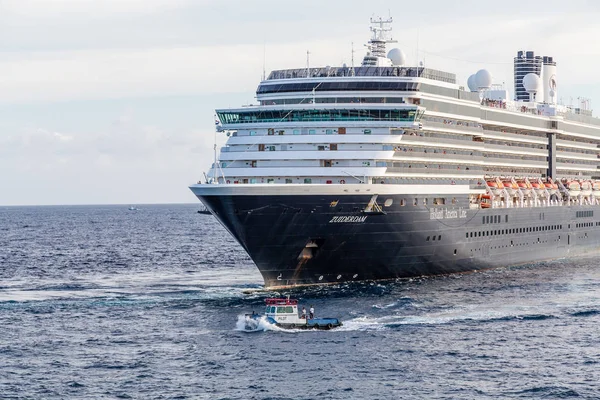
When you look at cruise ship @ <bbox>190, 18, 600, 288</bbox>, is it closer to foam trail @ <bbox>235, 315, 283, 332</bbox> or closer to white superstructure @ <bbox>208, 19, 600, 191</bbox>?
white superstructure @ <bbox>208, 19, 600, 191</bbox>

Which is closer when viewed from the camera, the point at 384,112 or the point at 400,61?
the point at 384,112

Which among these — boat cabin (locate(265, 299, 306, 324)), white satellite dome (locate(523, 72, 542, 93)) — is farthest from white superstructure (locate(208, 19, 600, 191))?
white satellite dome (locate(523, 72, 542, 93))

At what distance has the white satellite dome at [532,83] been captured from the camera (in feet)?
351

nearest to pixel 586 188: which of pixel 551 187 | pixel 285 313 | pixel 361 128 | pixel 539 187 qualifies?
pixel 551 187

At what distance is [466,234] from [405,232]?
9603mm

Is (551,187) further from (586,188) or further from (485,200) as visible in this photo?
(485,200)

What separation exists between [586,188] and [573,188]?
461 centimetres

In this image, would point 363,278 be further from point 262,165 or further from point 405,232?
point 262,165

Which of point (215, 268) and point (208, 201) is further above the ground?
Answer: point (208, 201)

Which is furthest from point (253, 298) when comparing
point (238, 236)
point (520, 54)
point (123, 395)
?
point (520, 54)

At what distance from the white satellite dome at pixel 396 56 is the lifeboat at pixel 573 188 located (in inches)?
999

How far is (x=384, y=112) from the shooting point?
6919cm

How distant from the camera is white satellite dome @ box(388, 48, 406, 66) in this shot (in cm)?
8269

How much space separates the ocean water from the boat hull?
148 cm
